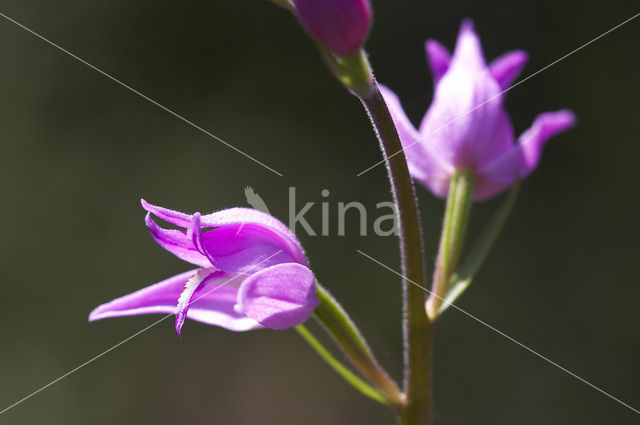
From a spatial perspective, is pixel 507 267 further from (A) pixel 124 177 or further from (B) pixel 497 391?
(A) pixel 124 177

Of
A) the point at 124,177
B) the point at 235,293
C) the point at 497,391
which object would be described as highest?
the point at 235,293

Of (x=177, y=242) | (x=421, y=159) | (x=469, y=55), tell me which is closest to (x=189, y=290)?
(x=177, y=242)

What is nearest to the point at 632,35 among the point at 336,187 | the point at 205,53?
the point at 336,187

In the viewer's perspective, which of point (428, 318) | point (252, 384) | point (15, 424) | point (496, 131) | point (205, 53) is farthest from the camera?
point (205, 53)

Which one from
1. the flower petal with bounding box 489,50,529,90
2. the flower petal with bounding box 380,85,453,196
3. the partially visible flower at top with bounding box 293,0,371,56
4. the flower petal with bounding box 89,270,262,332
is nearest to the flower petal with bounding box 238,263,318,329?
the flower petal with bounding box 89,270,262,332

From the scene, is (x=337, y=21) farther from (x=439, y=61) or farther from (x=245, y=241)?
(x=439, y=61)

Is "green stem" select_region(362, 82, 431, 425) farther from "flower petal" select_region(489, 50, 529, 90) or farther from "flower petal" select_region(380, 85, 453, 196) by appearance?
"flower petal" select_region(489, 50, 529, 90)

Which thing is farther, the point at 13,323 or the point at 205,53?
the point at 205,53

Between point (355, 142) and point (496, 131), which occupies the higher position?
point (496, 131)
